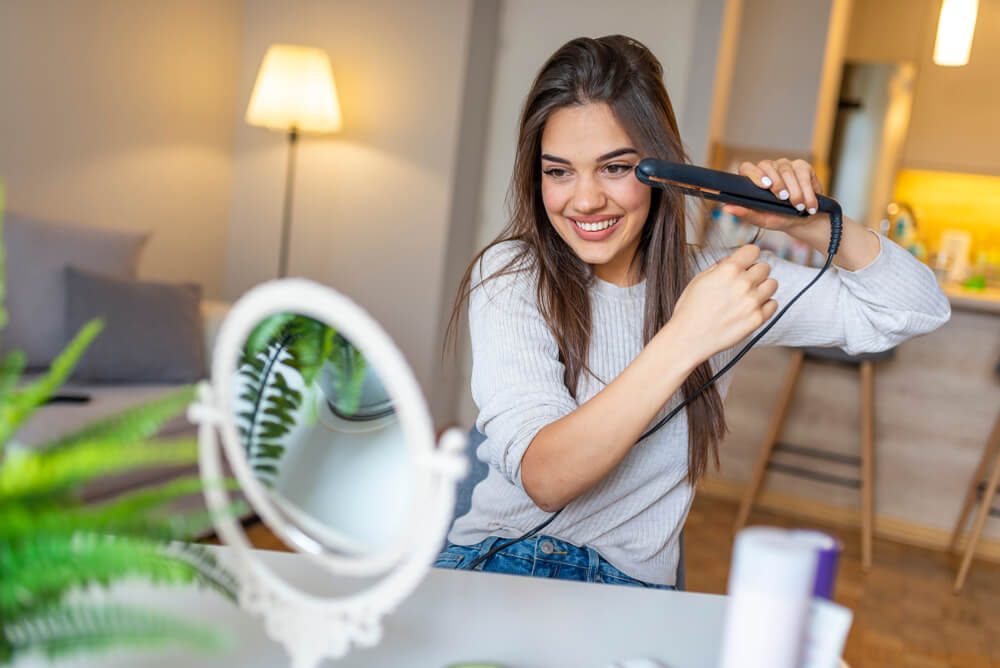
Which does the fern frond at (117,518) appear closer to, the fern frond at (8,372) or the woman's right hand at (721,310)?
the fern frond at (8,372)

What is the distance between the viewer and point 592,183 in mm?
1150

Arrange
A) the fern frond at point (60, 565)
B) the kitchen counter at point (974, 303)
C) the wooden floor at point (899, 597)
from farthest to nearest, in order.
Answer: the kitchen counter at point (974, 303) < the wooden floor at point (899, 597) < the fern frond at point (60, 565)

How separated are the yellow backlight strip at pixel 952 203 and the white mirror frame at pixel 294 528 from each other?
4349 millimetres

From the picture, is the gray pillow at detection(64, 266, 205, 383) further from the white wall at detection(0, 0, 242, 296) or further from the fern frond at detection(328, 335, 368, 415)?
the fern frond at detection(328, 335, 368, 415)

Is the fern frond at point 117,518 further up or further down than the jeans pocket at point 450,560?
further up

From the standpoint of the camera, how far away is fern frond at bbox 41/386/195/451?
0.51 m

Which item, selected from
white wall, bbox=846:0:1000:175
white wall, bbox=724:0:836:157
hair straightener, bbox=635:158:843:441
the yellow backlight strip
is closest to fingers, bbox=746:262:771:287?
hair straightener, bbox=635:158:843:441

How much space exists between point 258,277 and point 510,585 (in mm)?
3460

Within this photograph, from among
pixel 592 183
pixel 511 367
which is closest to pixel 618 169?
pixel 592 183

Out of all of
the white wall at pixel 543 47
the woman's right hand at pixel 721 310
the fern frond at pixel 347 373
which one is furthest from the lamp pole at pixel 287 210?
the fern frond at pixel 347 373

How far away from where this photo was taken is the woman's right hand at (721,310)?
809 millimetres

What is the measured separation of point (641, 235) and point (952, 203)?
381 cm

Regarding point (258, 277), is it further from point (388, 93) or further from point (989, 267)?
point (989, 267)

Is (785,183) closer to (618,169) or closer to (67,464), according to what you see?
(618,169)
